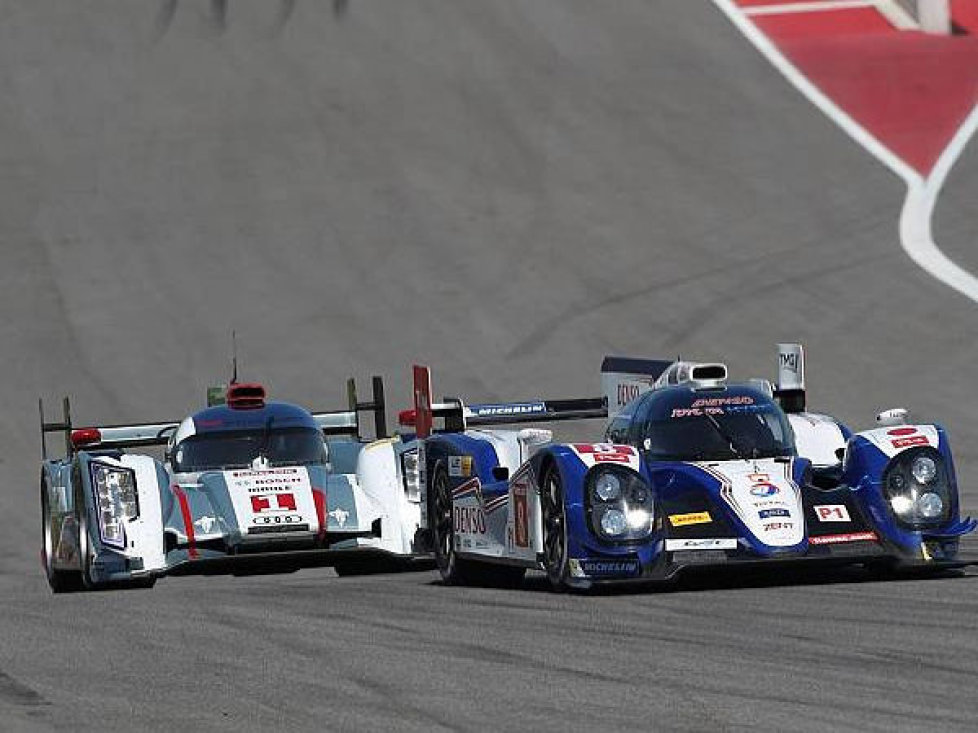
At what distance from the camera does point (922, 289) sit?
33125 millimetres

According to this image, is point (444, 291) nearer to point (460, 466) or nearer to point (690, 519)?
point (460, 466)

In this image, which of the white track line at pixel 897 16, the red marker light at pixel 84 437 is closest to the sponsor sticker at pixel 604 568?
the red marker light at pixel 84 437

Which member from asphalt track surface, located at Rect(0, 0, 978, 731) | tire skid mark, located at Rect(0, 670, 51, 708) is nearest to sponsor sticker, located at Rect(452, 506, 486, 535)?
asphalt track surface, located at Rect(0, 0, 978, 731)

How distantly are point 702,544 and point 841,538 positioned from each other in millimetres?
803

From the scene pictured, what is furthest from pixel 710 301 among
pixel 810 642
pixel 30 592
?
A: pixel 810 642

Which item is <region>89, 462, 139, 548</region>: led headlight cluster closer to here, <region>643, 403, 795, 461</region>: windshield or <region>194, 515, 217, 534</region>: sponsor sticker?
<region>194, 515, 217, 534</region>: sponsor sticker

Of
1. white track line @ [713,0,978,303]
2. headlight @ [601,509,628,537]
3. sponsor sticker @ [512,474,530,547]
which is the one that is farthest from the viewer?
white track line @ [713,0,978,303]

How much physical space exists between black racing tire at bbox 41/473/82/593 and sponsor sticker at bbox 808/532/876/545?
20.7ft

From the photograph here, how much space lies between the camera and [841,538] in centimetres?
1415

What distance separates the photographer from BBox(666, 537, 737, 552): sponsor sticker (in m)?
14.0

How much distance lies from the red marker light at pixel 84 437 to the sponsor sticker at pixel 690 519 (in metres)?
6.50

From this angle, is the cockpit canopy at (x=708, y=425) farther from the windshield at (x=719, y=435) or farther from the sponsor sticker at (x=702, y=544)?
the sponsor sticker at (x=702, y=544)

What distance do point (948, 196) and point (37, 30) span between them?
1751 cm

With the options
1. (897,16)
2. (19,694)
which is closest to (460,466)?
(19,694)
